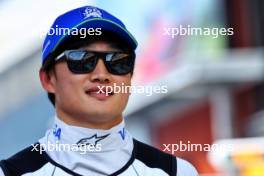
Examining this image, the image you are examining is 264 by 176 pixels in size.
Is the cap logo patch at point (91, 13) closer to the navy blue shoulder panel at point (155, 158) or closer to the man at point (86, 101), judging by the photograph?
the man at point (86, 101)

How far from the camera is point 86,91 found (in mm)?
1297

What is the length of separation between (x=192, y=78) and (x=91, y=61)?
2.00m

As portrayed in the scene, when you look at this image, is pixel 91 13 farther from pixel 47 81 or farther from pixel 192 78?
pixel 192 78

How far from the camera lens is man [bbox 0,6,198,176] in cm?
128

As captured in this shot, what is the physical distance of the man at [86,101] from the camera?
1.28 m

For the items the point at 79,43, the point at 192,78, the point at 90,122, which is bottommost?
the point at 192,78

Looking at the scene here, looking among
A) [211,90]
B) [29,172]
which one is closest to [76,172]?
[29,172]

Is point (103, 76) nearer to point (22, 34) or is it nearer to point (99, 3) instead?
point (99, 3)

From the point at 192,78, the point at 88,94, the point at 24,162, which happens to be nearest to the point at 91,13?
the point at 88,94

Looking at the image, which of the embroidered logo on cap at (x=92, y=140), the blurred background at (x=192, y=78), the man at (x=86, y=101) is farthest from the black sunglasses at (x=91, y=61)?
the blurred background at (x=192, y=78)

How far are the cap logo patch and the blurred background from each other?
36.1 inches

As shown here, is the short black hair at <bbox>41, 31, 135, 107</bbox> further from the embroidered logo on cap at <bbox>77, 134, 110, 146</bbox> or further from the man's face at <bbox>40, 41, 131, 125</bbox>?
the embroidered logo on cap at <bbox>77, 134, 110, 146</bbox>

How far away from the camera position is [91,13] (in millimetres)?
1294

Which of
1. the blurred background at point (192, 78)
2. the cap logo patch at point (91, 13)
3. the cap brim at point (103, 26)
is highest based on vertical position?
the cap logo patch at point (91, 13)
